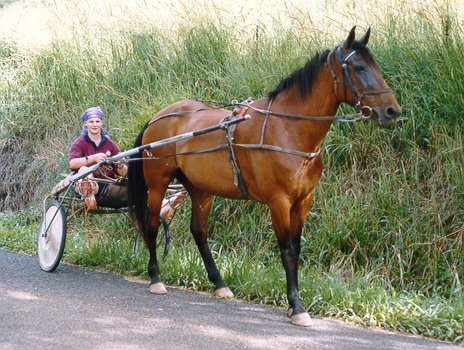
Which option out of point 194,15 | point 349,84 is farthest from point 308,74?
point 194,15

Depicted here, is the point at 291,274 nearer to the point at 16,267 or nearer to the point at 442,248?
the point at 442,248

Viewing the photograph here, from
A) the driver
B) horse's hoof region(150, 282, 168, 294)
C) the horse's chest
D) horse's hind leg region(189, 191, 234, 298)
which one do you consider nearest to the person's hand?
the driver

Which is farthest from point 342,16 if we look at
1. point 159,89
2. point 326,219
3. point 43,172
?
point 43,172

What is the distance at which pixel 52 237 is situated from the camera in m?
7.91

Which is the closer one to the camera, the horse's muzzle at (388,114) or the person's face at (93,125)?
the horse's muzzle at (388,114)

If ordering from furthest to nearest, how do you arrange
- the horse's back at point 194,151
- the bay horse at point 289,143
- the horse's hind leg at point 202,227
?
the horse's hind leg at point 202,227 → the horse's back at point 194,151 → the bay horse at point 289,143

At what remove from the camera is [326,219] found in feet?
25.2

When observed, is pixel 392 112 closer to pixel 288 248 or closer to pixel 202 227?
pixel 288 248

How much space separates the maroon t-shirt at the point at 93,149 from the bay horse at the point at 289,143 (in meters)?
1.37

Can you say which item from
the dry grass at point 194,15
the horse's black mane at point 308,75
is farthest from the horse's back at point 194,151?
the dry grass at point 194,15

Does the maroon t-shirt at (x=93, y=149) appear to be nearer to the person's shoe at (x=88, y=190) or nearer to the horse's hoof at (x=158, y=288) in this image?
the person's shoe at (x=88, y=190)

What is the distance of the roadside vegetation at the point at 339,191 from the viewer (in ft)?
21.6

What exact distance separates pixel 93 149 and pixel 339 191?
8.99ft

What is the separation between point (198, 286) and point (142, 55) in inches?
230
